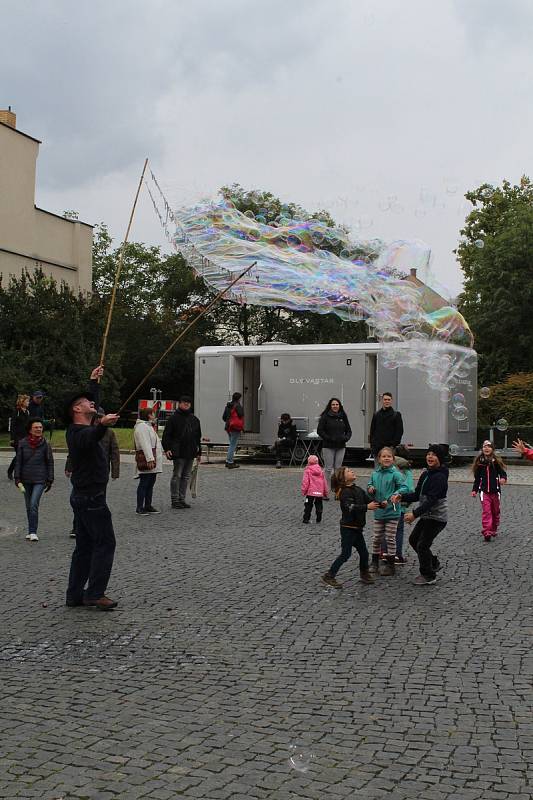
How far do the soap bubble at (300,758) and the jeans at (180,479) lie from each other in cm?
1074

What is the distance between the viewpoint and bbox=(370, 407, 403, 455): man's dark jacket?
16438 mm

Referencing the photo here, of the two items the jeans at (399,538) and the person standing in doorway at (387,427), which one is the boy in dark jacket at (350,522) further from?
the person standing in doorway at (387,427)

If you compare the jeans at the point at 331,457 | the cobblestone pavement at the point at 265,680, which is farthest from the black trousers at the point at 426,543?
the jeans at the point at 331,457

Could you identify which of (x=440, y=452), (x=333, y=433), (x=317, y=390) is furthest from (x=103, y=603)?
(x=317, y=390)

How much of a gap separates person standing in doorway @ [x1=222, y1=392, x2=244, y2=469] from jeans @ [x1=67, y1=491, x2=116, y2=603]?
14663 millimetres

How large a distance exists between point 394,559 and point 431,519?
2.50ft

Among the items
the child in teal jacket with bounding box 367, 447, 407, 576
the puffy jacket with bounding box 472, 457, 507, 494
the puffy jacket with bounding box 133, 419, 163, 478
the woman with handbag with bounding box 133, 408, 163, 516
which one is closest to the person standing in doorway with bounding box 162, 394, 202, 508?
the woman with handbag with bounding box 133, 408, 163, 516

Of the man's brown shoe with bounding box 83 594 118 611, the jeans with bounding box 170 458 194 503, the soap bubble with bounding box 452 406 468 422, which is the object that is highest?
the soap bubble with bounding box 452 406 468 422

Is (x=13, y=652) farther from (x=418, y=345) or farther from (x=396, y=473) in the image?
(x=418, y=345)

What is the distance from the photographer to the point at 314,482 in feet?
44.7

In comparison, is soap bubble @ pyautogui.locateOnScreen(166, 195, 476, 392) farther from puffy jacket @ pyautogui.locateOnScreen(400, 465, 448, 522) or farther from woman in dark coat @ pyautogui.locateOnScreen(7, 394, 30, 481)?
puffy jacket @ pyautogui.locateOnScreen(400, 465, 448, 522)

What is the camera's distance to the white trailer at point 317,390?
23.2 meters

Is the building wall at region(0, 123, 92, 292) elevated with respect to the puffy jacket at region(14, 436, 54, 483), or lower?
elevated

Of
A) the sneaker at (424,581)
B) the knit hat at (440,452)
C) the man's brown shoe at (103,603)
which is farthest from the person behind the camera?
the knit hat at (440,452)
